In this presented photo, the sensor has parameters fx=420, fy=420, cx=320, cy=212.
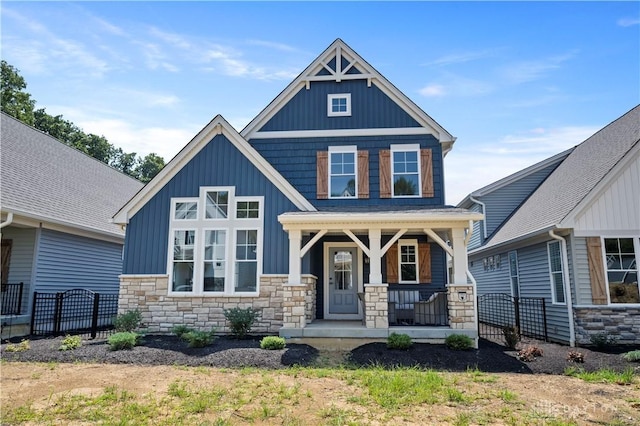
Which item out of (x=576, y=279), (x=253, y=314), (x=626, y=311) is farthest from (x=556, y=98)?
(x=253, y=314)

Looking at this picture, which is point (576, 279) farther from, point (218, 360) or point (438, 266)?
point (218, 360)

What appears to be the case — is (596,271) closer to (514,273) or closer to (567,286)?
(567,286)

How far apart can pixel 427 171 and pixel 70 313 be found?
11586 millimetres

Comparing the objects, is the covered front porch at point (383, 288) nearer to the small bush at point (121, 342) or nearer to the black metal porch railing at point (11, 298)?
the small bush at point (121, 342)

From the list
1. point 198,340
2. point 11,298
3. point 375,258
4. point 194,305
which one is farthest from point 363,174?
point 11,298

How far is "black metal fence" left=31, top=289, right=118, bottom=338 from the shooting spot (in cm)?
1130

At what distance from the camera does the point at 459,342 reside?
889 centimetres

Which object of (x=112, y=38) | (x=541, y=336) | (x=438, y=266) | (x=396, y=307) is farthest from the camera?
(x=438, y=266)

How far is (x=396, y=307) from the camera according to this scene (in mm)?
10898

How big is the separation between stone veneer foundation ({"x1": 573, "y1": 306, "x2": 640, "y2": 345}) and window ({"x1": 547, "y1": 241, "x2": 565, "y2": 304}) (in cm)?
81

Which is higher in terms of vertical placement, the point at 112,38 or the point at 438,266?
the point at 112,38

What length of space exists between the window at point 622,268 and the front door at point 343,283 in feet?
21.1

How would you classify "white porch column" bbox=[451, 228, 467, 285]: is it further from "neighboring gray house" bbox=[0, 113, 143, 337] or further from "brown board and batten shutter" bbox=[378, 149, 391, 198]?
"neighboring gray house" bbox=[0, 113, 143, 337]

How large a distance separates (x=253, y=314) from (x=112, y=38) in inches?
269
